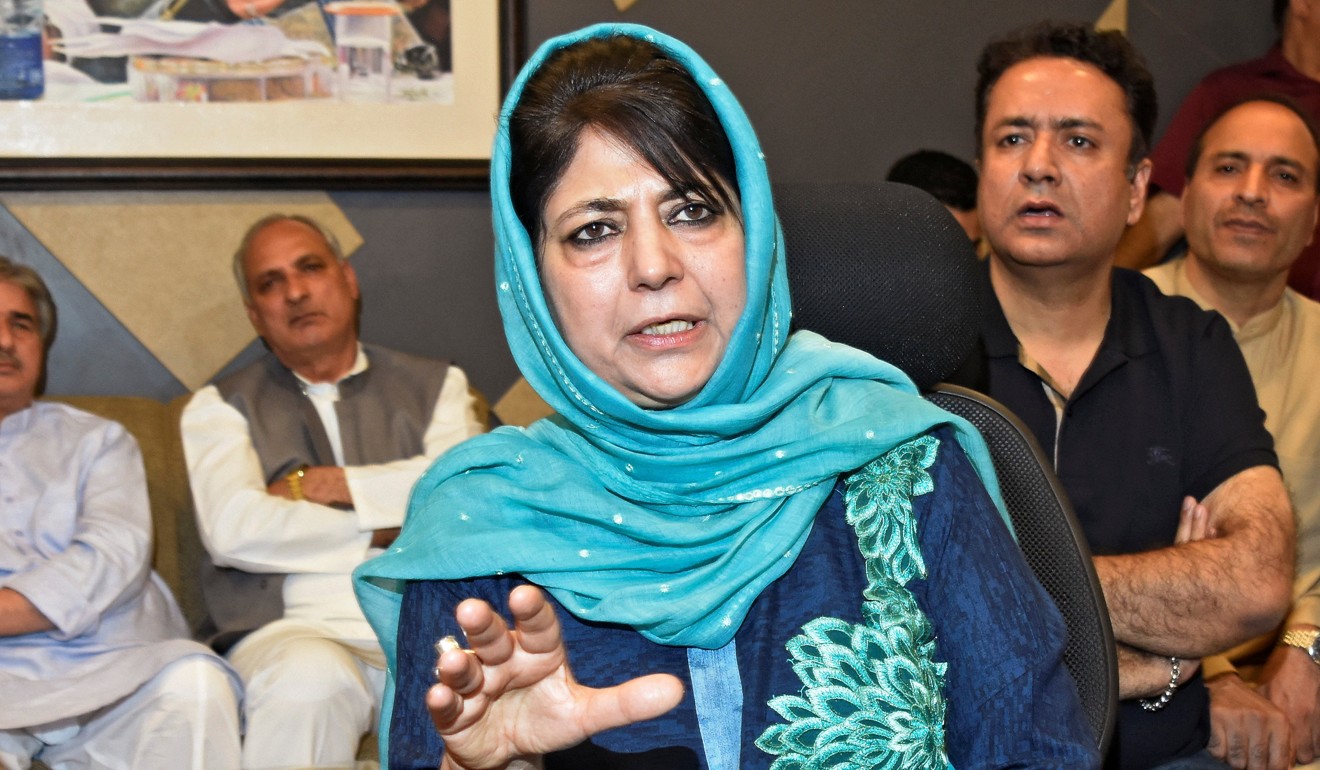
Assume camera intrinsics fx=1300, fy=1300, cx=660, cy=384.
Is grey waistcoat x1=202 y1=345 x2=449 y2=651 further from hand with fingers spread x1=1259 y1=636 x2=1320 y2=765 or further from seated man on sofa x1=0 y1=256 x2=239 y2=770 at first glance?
hand with fingers spread x1=1259 y1=636 x2=1320 y2=765

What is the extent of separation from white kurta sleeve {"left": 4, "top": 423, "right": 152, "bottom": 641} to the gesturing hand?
164 cm

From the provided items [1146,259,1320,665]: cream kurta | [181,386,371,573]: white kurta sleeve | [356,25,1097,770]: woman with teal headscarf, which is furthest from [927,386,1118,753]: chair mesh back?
[181,386,371,573]: white kurta sleeve

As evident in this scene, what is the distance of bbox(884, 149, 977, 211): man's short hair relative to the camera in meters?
3.49

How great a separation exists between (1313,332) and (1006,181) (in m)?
1.05

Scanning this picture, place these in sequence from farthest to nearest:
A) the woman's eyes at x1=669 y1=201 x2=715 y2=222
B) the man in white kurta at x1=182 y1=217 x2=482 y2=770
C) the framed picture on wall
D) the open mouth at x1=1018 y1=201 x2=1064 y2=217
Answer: the framed picture on wall
the man in white kurta at x1=182 y1=217 x2=482 y2=770
the open mouth at x1=1018 y1=201 x2=1064 y2=217
the woman's eyes at x1=669 y1=201 x2=715 y2=222

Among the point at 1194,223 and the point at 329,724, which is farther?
the point at 1194,223

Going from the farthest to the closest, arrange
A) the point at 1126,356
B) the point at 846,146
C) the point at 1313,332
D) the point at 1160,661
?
the point at 846,146
the point at 1313,332
the point at 1126,356
the point at 1160,661

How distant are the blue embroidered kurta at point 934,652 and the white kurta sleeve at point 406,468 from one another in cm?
136

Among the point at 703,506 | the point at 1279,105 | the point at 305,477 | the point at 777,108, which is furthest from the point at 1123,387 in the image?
the point at 305,477

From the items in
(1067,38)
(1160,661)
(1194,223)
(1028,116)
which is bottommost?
(1160,661)

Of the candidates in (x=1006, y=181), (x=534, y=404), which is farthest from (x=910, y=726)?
(x=534, y=404)

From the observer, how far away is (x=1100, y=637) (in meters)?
1.49

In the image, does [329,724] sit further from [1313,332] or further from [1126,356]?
[1313,332]

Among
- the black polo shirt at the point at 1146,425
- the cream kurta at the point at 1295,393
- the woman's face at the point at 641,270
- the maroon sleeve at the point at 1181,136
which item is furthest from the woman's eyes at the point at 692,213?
the maroon sleeve at the point at 1181,136
